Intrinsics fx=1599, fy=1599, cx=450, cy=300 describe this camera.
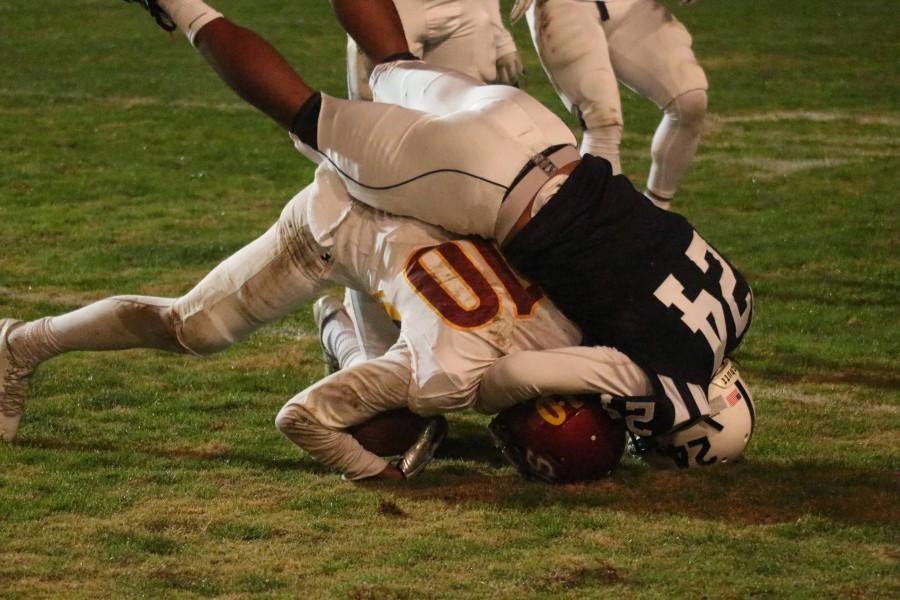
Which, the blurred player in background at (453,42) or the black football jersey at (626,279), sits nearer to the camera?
the black football jersey at (626,279)

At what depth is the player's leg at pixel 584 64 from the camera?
5023mm

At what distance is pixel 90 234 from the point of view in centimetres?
686

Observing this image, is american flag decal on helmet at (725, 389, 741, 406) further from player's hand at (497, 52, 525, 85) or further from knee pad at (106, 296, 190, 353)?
player's hand at (497, 52, 525, 85)

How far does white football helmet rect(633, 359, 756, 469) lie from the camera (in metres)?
3.83

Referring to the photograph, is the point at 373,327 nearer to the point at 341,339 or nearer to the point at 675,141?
the point at 341,339

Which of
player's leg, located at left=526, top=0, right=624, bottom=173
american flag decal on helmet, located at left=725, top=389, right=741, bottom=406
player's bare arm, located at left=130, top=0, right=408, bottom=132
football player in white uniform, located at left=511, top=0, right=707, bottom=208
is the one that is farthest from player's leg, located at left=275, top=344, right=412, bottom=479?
player's leg, located at left=526, top=0, right=624, bottom=173

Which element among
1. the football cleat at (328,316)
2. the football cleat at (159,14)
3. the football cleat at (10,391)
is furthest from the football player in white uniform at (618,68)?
the football cleat at (10,391)

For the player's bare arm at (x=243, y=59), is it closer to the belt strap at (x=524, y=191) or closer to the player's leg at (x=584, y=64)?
the belt strap at (x=524, y=191)

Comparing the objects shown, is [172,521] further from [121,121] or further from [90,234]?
[121,121]

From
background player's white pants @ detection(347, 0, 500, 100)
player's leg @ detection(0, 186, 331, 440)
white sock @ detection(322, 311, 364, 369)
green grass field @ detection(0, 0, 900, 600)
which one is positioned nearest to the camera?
green grass field @ detection(0, 0, 900, 600)

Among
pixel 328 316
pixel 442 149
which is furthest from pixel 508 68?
pixel 442 149

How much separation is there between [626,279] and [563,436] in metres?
0.39

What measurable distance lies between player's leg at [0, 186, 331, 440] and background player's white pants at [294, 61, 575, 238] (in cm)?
22

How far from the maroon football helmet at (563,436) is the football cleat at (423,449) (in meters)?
0.20
